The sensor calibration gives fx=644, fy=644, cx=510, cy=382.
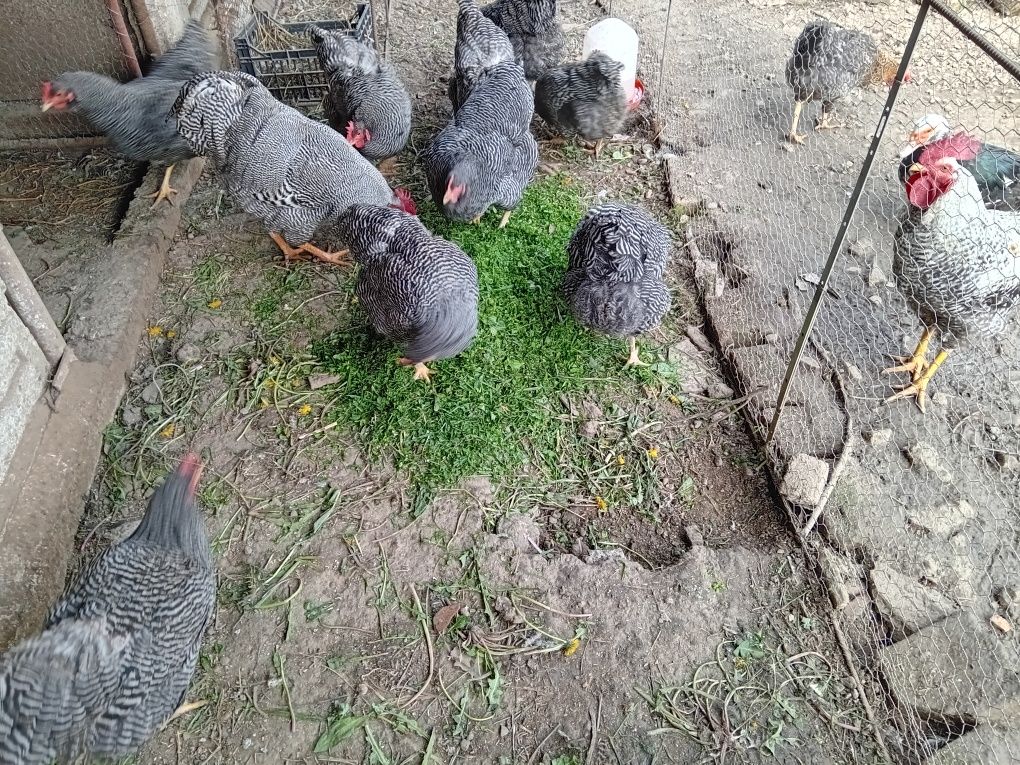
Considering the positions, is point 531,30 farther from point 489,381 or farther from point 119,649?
point 119,649

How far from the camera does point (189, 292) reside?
14.4 ft

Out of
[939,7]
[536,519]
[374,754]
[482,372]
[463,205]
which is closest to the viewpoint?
[939,7]

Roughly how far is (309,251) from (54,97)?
200 cm

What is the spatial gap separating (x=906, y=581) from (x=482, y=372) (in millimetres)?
2441

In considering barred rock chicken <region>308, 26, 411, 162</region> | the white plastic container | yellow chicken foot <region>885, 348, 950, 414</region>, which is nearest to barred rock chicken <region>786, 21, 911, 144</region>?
the white plastic container

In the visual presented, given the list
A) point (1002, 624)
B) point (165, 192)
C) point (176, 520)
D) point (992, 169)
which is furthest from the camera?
point (165, 192)

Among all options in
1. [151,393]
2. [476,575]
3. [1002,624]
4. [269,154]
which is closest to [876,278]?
[1002,624]

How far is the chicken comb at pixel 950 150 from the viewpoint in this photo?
343 cm

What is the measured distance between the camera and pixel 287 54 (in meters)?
5.36

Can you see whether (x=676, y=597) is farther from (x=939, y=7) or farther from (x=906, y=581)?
(x=939, y=7)

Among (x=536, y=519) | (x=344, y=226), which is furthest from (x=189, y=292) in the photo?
(x=536, y=519)

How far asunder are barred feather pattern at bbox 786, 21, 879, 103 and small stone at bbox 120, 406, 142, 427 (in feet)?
18.8

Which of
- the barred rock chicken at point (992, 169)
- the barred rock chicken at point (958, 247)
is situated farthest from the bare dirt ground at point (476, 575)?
the barred rock chicken at point (992, 169)

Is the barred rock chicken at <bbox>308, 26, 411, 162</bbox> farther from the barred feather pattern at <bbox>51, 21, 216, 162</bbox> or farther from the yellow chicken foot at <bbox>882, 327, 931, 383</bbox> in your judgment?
the yellow chicken foot at <bbox>882, 327, 931, 383</bbox>
